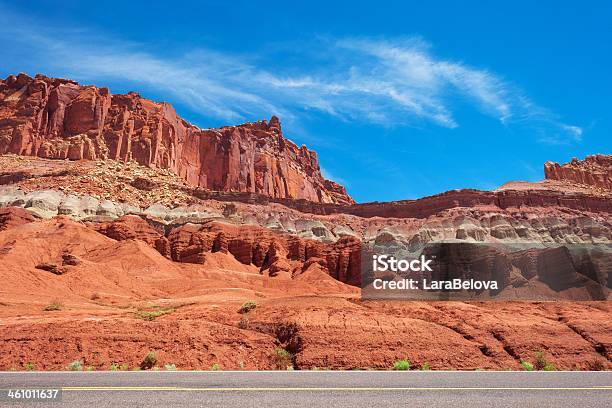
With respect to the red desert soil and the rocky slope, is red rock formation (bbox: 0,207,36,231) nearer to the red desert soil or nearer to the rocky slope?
the rocky slope

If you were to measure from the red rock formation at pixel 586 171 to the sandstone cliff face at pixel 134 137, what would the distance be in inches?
2810

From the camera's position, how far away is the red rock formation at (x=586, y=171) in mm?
148375

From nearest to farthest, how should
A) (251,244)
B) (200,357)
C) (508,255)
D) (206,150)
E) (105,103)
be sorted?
1. (200,357)
2. (508,255)
3. (251,244)
4. (105,103)
5. (206,150)

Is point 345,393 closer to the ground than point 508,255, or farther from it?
closer to the ground

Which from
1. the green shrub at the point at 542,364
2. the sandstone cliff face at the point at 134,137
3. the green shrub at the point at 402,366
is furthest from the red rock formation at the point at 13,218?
the green shrub at the point at 542,364

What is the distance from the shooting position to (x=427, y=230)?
3755 inches

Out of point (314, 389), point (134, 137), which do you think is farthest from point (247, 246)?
point (314, 389)

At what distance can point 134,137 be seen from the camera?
119 meters

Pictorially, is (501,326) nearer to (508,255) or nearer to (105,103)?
(508,255)

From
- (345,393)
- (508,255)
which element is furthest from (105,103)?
(345,393)

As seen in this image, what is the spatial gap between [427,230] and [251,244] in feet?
125

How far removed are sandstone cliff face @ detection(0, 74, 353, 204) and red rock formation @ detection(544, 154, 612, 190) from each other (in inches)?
2810

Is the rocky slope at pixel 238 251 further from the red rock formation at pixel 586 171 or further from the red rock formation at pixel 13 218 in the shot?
the red rock formation at pixel 586 171

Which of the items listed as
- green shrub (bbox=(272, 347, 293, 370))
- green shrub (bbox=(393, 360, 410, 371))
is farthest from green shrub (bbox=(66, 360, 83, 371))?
green shrub (bbox=(393, 360, 410, 371))
